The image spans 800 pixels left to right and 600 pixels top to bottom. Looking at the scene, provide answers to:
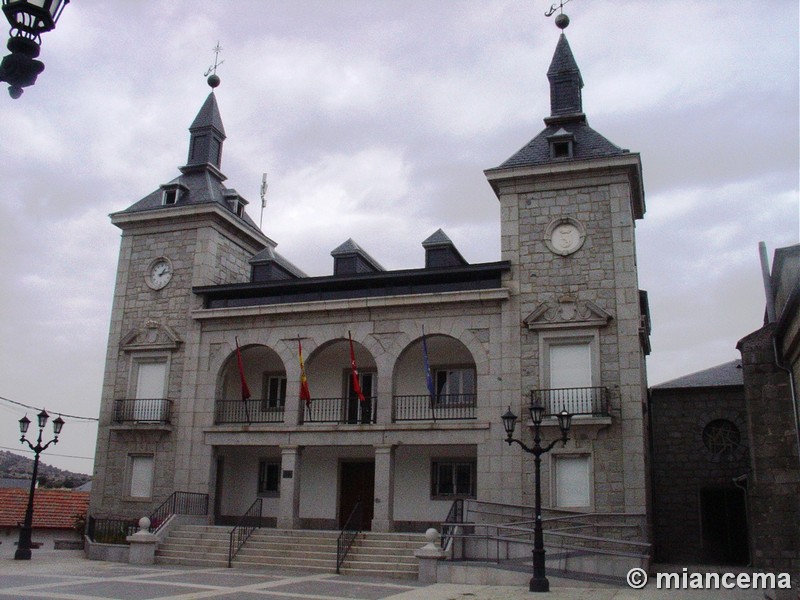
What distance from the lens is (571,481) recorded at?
65.3ft

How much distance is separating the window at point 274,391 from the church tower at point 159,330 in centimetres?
262

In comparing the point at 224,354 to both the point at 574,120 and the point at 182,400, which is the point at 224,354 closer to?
the point at 182,400

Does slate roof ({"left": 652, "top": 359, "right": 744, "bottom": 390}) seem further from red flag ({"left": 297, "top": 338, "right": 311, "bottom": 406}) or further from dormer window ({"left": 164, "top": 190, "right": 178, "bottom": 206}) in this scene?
dormer window ({"left": 164, "top": 190, "right": 178, "bottom": 206})

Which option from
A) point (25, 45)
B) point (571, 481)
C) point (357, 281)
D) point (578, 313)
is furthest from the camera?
point (357, 281)

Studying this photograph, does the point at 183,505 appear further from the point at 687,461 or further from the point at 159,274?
the point at 687,461

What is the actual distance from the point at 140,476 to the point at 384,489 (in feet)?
27.6

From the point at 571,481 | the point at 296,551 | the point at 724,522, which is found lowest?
the point at 296,551

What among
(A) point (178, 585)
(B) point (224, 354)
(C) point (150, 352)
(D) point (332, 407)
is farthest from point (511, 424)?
(C) point (150, 352)

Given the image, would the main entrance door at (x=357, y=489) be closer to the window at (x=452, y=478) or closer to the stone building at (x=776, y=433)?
the window at (x=452, y=478)

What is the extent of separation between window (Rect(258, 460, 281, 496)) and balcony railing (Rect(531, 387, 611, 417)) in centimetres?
941

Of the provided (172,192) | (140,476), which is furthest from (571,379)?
(172,192)

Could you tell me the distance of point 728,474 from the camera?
2467 cm

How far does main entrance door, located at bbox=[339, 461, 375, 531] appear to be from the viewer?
78.7ft

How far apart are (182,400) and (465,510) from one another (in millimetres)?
9812
